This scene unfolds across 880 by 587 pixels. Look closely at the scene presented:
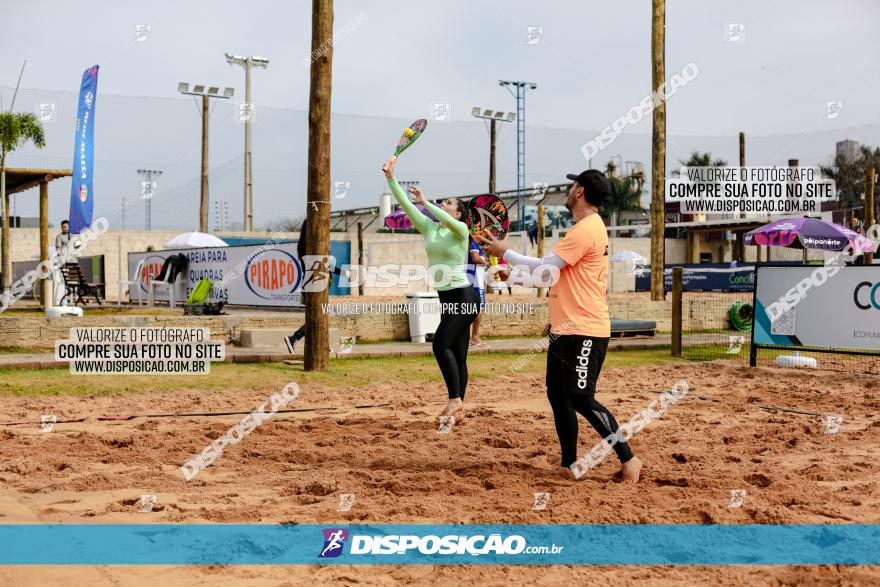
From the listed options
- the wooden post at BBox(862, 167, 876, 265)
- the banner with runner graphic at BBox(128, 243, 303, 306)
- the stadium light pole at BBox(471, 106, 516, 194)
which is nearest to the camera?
the banner with runner graphic at BBox(128, 243, 303, 306)

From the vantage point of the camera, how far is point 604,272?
539 centimetres

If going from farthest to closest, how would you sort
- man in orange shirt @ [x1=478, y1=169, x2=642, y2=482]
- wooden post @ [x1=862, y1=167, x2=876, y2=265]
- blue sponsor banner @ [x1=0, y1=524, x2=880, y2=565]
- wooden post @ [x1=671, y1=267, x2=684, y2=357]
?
1. wooden post @ [x1=862, y1=167, x2=876, y2=265]
2. wooden post @ [x1=671, y1=267, x2=684, y2=357]
3. man in orange shirt @ [x1=478, y1=169, x2=642, y2=482]
4. blue sponsor banner @ [x1=0, y1=524, x2=880, y2=565]

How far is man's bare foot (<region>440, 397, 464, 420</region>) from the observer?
728 centimetres

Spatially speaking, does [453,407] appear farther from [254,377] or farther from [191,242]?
[191,242]

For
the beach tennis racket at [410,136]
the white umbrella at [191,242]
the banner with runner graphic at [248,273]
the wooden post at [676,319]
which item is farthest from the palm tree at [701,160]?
the beach tennis racket at [410,136]

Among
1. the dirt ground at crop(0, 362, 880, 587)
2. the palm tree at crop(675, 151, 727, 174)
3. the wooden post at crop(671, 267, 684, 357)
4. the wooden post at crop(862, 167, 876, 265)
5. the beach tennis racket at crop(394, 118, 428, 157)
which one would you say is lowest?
the dirt ground at crop(0, 362, 880, 587)

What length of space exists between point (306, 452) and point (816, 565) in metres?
3.83

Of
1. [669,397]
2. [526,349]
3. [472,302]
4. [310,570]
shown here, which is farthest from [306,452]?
[526,349]

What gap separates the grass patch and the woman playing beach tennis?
10.2 feet

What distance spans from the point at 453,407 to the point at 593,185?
292 centimetres

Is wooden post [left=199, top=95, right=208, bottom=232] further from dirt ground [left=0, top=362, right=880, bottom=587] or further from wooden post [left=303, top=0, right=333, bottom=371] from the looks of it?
dirt ground [left=0, top=362, right=880, bottom=587]

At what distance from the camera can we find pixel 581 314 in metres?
5.11

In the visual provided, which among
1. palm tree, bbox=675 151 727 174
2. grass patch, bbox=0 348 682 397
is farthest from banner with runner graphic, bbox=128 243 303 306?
palm tree, bbox=675 151 727 174

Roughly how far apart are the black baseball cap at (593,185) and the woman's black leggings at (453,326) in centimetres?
210
